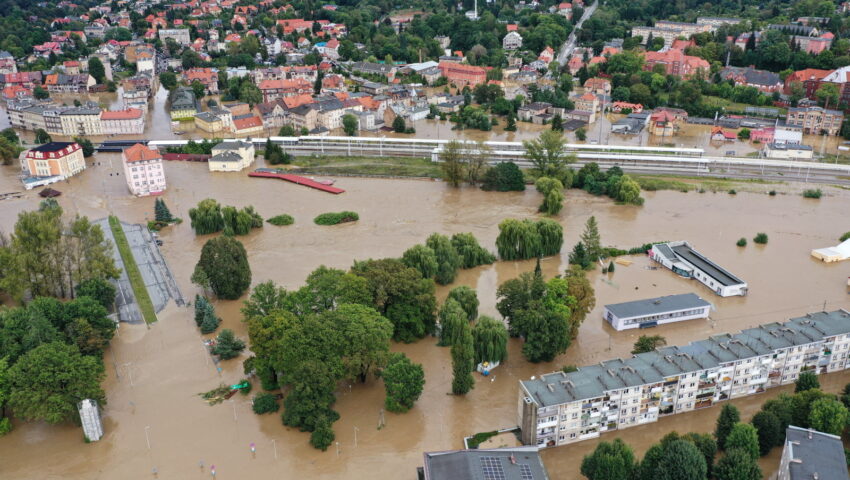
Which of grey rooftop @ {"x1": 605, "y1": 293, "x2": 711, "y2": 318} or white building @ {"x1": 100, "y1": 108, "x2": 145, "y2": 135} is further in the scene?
white building @ {"x1": 100, "y1": 108, "x2": 145, "y2": 135}

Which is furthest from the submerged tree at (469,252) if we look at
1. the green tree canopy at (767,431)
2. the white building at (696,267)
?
the green tree canopy at (767,431)

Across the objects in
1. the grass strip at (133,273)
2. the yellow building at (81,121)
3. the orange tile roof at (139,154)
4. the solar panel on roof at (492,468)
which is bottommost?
the solar panel on roof at (492,468)

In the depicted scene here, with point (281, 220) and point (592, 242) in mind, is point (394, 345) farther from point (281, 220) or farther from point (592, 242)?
point (281, 220)

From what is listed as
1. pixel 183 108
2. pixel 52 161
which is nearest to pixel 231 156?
pixel 52 161

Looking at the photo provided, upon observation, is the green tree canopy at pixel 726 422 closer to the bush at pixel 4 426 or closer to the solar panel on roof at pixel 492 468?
the solar panel on roof at pixel 492 468

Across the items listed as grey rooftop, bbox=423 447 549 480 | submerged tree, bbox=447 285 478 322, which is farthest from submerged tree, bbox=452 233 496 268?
grey rooftop, bbox=423 447 549 480

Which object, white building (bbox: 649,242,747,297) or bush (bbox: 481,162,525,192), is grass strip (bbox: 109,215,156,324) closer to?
bush (bbox: 481,162,525,192)

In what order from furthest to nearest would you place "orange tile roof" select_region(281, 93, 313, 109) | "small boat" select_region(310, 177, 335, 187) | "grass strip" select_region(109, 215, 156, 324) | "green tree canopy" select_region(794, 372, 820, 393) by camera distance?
"orange tile roof" select_region(281, 93, 313, 109), "small boat" select_region(310, 177, 335, 187), "grass strip" select_region(109, 215, 156, 324), "green tree canopy" select_region(794, 372, 820, 393)

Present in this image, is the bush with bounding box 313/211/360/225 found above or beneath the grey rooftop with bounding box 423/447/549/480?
above
